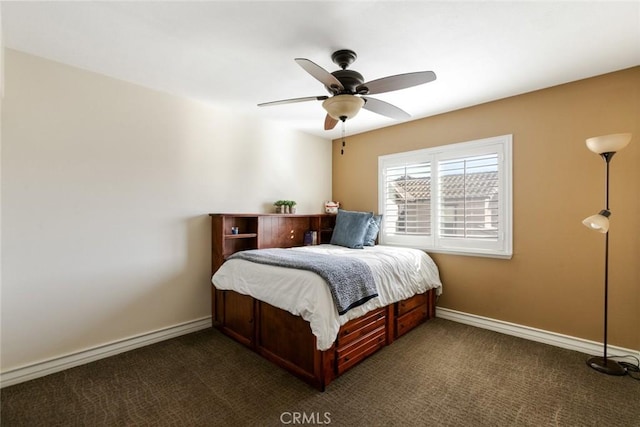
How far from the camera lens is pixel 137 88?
275 centimetres

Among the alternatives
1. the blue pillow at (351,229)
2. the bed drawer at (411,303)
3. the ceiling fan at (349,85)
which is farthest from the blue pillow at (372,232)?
the ceiling fan at (349,85)

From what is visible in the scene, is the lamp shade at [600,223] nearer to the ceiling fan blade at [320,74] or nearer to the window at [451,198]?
the window at [451,198]

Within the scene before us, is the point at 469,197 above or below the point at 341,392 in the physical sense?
above

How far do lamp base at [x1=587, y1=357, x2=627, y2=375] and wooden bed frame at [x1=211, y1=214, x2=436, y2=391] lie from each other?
4.69 ft

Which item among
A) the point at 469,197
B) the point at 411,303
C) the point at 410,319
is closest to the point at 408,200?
the point at 469,197

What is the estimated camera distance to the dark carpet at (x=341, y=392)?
5.83ft

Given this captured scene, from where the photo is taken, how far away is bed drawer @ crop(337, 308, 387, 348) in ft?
7.34

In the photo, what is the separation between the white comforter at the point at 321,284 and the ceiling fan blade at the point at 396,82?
1442 millimetres

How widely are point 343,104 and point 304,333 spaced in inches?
67.1

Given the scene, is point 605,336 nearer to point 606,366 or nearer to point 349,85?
point 606,366

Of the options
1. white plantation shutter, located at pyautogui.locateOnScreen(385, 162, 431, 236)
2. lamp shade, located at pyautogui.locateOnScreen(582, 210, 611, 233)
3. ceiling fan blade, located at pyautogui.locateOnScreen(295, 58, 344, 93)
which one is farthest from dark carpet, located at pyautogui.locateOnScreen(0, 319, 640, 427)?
ceiling fan blade, located at pyautogui.locateOnScreen(295, 58, 344, 93)

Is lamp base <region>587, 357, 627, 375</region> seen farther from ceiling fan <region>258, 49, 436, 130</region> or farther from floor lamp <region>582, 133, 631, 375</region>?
ceiling fan <region>258, 49, 436, 130</region>

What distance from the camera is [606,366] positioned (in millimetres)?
2311

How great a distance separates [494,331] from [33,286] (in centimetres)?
424
